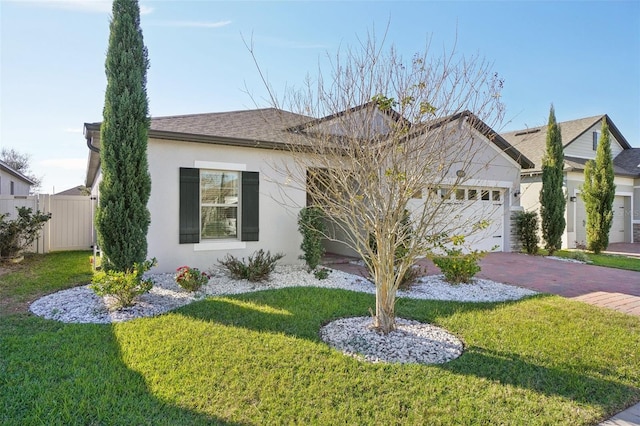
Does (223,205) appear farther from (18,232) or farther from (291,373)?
(18,232)

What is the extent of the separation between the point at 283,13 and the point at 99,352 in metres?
6.53

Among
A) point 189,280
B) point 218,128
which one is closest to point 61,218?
point 218,128

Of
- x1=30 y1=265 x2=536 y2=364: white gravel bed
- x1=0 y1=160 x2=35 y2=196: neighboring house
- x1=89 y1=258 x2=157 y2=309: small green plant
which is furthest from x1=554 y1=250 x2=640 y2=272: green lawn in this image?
x1=0 y1=160 x2=35 y2=196: neighboring house

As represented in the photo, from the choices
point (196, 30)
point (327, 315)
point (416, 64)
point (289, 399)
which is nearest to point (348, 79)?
point (416, 64)

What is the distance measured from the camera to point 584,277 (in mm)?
9219

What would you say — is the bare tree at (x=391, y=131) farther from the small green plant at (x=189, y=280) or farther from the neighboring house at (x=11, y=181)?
the neighboring house at (x=11, y=181)

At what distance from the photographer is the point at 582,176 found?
56.0 feet

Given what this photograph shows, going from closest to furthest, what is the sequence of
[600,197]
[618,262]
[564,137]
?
[618,262], [600,197], [564,137]

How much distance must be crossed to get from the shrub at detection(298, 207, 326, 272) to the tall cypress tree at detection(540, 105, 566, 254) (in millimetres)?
9930

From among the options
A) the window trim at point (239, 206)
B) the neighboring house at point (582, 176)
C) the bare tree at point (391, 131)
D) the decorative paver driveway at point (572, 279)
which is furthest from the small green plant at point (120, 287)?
the neighboring house at point (582, 176)

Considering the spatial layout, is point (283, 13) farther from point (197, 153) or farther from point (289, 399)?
point (289, 399)

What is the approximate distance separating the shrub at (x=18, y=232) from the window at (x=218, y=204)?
595 centimetres

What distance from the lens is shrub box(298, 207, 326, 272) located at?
344 inches

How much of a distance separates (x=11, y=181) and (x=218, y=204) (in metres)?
20.1
